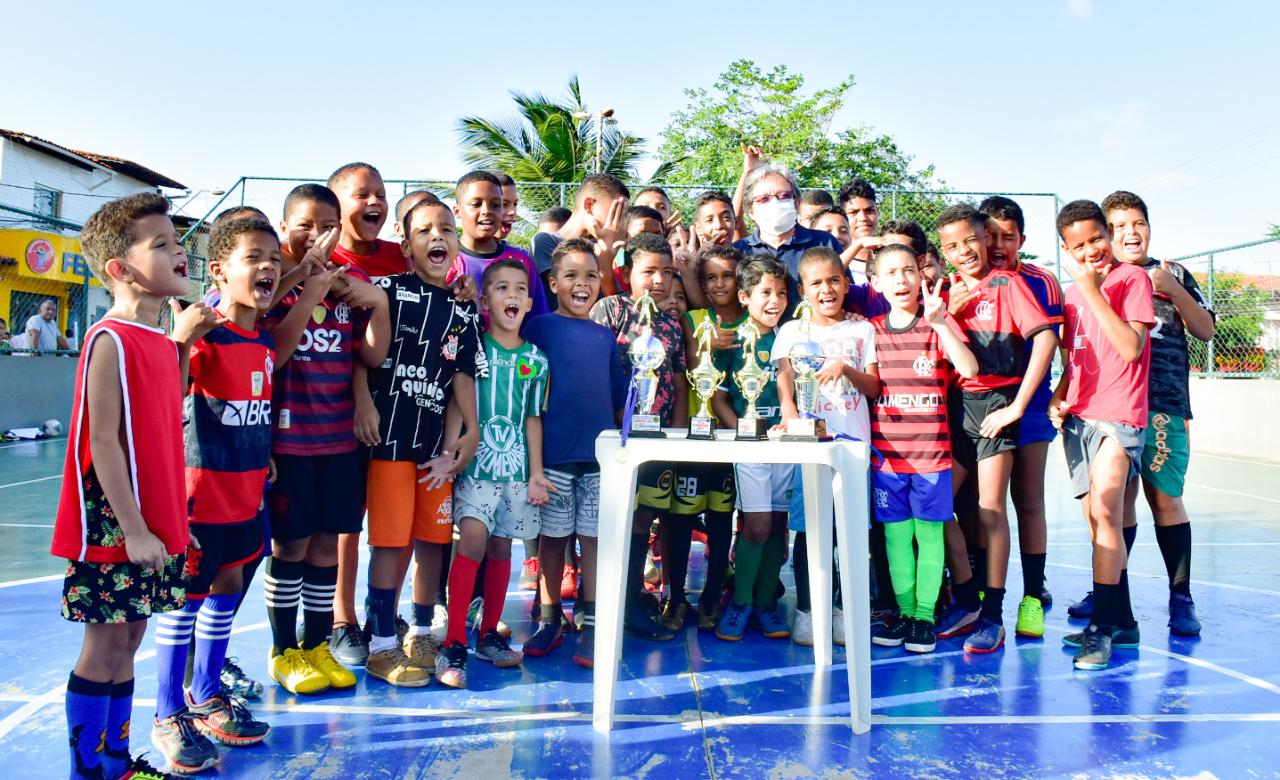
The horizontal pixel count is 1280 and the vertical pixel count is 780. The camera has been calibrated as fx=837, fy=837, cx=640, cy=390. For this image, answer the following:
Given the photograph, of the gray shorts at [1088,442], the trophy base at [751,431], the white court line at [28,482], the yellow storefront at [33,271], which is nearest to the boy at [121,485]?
the trophy base at [751,431]

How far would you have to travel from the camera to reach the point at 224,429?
250 cm

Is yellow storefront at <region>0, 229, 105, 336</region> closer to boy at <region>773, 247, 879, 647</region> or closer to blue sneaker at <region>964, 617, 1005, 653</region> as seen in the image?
boy at <region>773, 247, 879, 647</region>

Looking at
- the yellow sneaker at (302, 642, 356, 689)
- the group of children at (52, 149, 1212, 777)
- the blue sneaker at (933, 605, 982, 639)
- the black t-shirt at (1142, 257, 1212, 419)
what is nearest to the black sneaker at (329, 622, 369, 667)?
the group of children at (52, 149, 1212, 777)

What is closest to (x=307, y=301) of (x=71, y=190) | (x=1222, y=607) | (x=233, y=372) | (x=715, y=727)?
(x=233, y=372)

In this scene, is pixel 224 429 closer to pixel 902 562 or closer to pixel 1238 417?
pixel 902 562

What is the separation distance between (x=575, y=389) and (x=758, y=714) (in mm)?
1358

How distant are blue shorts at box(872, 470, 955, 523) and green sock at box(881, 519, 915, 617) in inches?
2.0

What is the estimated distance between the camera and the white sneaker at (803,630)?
11.2 feet

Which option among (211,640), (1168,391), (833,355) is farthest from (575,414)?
(1168,391)

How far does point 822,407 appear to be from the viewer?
11.2 feet

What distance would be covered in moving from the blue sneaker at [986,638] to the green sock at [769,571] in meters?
0.79

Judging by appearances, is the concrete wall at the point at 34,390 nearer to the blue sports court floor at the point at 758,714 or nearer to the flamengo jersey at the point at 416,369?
the blue sports court floor at the point at 758,714

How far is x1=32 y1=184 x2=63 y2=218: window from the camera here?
20.1 m

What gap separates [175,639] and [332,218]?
4.78ft
